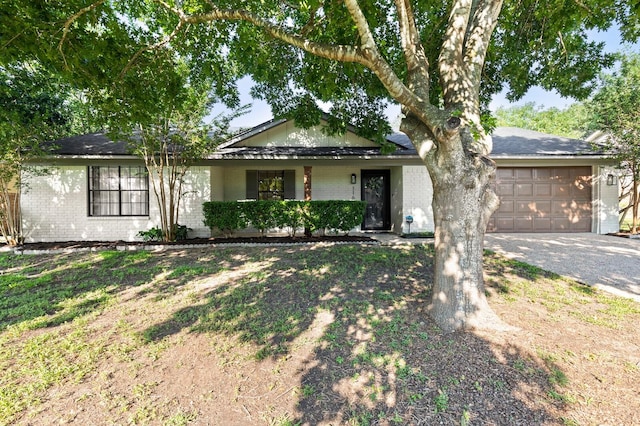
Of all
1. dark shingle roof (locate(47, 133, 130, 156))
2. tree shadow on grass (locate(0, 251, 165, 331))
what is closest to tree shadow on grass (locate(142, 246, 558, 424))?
tree shadow on grass (locate(0, 251, 165, 331))

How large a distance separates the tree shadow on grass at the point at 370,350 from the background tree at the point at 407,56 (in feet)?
1.87

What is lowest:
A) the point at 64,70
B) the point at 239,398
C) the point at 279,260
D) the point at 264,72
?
the point at 239,398

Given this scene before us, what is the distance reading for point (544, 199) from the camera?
10930 mm

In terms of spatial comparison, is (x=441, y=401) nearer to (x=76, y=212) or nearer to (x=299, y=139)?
(x=299, y=139)

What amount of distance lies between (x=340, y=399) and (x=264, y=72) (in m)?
6.50

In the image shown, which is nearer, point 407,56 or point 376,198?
point 407,56

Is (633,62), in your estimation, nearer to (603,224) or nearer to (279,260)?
(603,224)

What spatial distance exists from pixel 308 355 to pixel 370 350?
694 mm

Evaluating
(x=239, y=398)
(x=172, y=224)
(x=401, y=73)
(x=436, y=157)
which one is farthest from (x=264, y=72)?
(x=239, y=398)

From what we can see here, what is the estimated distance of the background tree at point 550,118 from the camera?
33062 millimetres

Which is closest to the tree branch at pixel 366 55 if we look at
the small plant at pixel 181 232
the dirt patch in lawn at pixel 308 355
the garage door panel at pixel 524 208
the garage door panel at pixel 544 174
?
the dirt patch in lawn at pixel 308 355

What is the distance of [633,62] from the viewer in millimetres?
20812

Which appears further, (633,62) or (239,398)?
(633,62)

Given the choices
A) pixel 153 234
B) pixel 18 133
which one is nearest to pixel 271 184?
pixel 153 234
